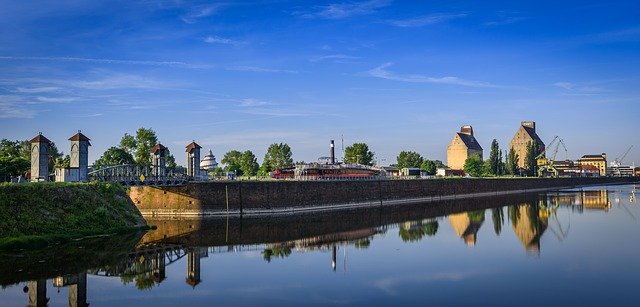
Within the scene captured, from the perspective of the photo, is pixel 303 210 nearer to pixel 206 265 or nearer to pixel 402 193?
pixel 402 193

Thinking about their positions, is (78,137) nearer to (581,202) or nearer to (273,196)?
(273,196)

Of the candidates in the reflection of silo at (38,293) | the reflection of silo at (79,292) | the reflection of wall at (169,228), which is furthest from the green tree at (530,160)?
the reflection of silo at (38,293)

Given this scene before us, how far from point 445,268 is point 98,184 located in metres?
28.9

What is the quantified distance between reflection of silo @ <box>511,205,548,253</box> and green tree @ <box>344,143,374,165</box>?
5887 centimetres

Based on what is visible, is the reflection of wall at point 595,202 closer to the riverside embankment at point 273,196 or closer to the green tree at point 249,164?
the riverside embankment at point 273,196

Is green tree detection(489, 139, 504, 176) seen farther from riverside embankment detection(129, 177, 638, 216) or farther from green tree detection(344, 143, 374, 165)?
riverside embankment detection(129, 177, 638, 216)

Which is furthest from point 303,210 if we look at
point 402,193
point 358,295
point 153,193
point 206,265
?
point 358,295

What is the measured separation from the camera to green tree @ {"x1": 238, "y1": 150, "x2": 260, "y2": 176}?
11675cm

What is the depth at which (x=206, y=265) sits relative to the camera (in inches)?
1348

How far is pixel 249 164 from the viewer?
11700cm

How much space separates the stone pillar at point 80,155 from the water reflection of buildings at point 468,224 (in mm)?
31280

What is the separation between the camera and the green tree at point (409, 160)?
155 metres

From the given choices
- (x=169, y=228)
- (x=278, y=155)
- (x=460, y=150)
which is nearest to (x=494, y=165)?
(x=460, y=150)

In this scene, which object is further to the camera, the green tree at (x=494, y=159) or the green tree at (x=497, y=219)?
the green tree at (x=494, y=159)
